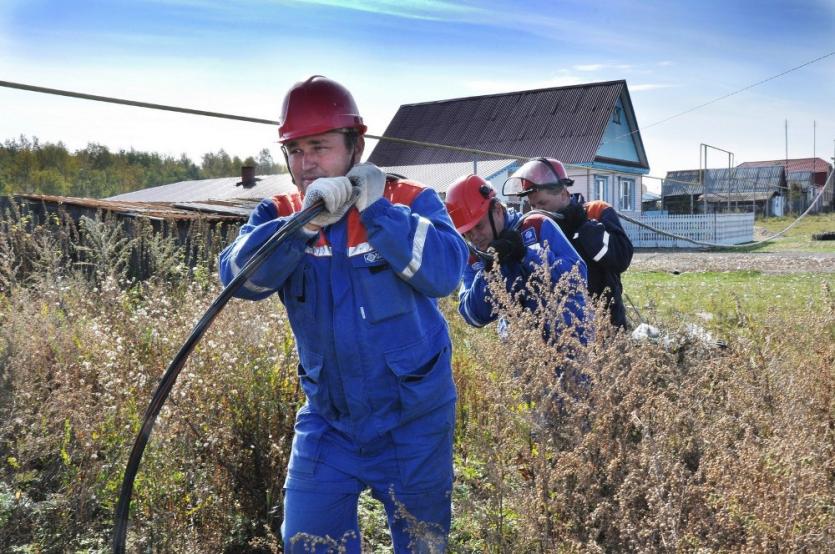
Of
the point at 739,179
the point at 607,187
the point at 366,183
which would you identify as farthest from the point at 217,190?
the point at 739,179

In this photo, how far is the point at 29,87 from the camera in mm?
3857

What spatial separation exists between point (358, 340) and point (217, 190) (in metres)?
28.6

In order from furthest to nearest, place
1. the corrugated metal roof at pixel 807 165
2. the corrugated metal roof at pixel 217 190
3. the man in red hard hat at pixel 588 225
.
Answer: the corrugated metal roof at pixel 807 165 → the corrugated metal roof at pixel 217 190 → the man in red hard hat at pixel 588 225

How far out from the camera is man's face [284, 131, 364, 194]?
8.38 feet

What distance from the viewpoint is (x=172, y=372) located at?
207cm

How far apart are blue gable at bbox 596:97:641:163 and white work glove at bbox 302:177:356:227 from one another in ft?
95.1

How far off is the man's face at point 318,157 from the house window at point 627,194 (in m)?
30.7

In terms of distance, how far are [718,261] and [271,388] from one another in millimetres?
17939

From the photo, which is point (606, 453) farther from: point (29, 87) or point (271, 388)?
point (29, 87)

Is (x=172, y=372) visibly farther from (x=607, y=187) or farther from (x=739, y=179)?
(x=739, y=179)

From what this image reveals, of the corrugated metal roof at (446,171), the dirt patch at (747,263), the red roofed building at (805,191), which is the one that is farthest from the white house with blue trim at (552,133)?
the red roofed building at (805,191)

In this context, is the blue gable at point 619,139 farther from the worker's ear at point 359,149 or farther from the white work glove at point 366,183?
the white work glove at point 366,183

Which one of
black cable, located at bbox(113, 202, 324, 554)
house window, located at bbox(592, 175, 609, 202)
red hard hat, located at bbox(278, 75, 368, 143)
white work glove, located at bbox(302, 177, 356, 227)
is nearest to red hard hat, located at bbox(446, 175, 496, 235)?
red hard hat, located at bbox(278, 75, 368, 143)

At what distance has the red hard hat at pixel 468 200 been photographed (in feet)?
13.1
